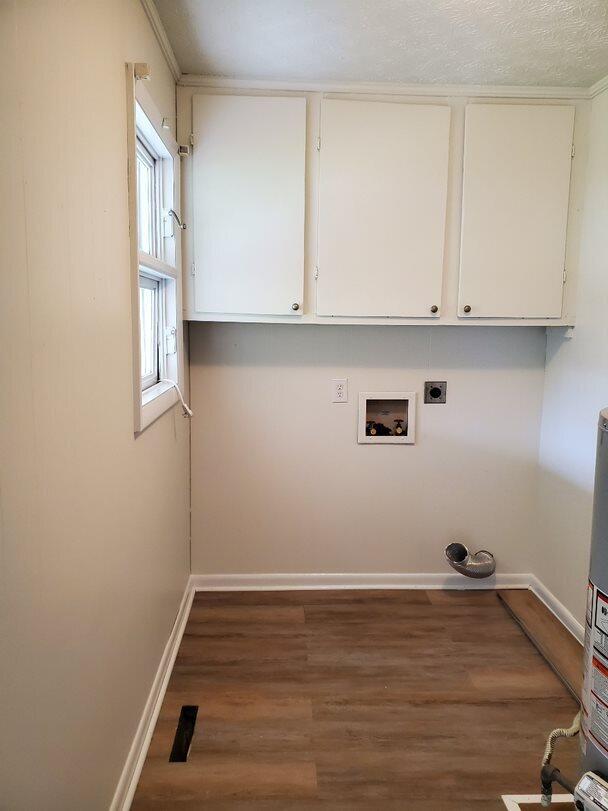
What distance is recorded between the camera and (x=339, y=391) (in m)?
2.60

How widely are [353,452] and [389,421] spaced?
0.76ft

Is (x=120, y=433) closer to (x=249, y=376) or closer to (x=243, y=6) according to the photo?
(x=249, y=376)

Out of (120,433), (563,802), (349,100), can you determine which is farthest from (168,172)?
(563,802)

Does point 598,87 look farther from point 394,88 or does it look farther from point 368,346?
point 368,346

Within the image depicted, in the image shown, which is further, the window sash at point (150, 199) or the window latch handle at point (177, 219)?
the window latch handle at point (177, 219)

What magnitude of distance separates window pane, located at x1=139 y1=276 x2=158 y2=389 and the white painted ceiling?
88cm

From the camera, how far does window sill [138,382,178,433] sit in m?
1.66

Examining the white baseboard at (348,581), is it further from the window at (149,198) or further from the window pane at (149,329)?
the window at (149,198)

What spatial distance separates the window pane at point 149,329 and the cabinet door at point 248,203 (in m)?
0.23

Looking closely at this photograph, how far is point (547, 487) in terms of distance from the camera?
2.60m

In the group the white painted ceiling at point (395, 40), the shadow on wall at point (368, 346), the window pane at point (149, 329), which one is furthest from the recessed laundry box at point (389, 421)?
the white painted ceiling at point (395, 40)

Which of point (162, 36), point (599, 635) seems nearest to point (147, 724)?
point (599, 635)

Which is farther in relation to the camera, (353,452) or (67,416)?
(353,452)

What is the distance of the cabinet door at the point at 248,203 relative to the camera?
7.27 ft
